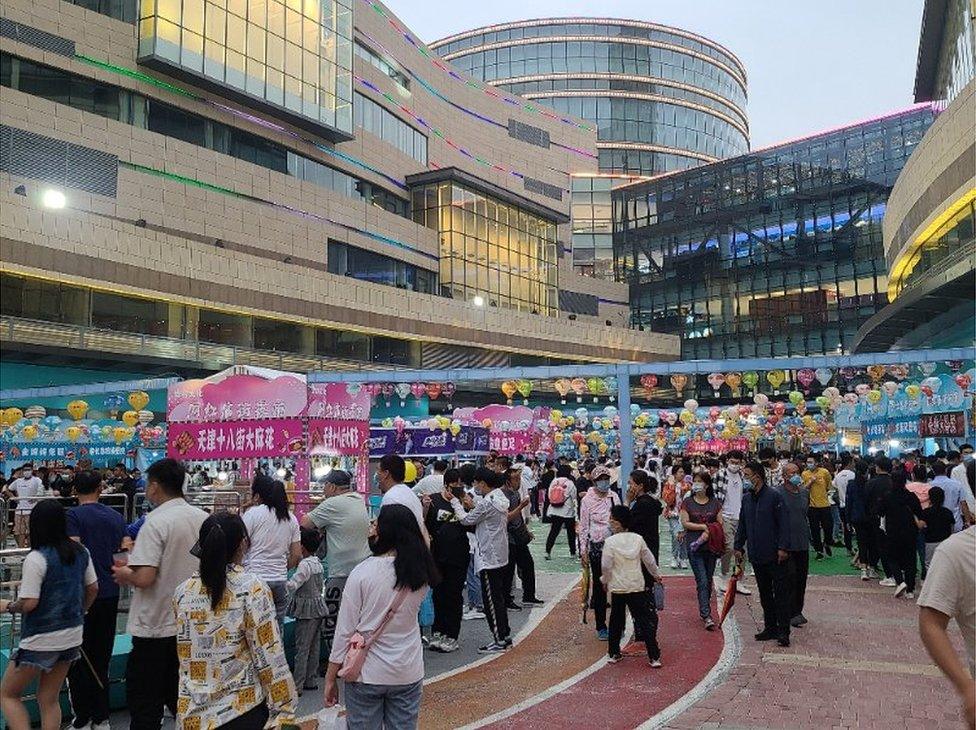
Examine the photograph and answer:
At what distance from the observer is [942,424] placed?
18.8 metres

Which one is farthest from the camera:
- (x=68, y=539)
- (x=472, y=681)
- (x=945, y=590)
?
(x=472, y=681)

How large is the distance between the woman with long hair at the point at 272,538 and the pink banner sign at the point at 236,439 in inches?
154

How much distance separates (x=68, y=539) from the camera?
219 inches

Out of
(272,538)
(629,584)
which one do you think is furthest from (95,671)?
(629,584)

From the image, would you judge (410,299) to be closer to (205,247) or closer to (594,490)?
(205,247)

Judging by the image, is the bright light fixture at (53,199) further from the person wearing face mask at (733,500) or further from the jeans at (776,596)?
the jeans at (776,596)

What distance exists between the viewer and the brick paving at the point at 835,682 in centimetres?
660

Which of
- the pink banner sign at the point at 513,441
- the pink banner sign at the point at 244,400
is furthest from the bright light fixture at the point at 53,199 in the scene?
the pink banner sign at the point at 244,400

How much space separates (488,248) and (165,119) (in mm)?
21385

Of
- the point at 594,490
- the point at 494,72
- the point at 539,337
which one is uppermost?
the point at 494,72

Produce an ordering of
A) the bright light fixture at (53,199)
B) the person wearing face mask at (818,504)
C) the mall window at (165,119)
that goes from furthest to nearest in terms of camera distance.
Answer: the mall window at (165,119)
the bright light fixture at (53,199)
the person wearing face mask at (818,504)

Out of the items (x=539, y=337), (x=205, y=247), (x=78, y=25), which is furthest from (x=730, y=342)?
(x=78, y=25)

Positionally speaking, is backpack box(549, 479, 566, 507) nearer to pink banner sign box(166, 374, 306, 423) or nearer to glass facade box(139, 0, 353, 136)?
pink banner sign box(166, 374, 306, 423)

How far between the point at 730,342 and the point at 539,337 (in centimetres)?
2076
